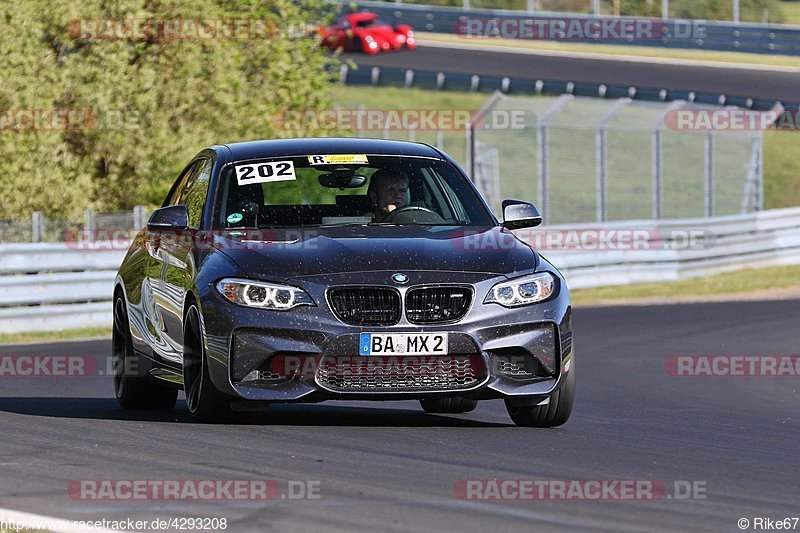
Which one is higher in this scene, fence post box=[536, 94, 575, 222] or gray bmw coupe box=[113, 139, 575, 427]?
gray bmw coupe box=[113, 139, 575, 427]

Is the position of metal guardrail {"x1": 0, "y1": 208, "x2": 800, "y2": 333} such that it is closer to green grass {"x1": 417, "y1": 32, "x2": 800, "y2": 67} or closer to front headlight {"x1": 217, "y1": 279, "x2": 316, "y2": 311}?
front headlight {"x1": 217, "y1": 279, "x2": 316, "y2": 311}

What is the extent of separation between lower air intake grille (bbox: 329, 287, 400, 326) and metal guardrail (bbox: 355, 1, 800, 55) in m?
43.9

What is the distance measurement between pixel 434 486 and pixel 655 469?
48.4 inches

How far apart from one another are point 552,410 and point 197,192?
2.68m

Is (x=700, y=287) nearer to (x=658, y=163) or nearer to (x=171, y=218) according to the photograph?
(x=658, y=163)

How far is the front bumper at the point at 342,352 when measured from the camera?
845 cm

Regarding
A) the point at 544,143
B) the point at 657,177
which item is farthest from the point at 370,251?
the point at 657,177

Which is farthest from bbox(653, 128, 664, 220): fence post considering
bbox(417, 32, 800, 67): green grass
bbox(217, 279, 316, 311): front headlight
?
bbox(417, 32, 800, 67): green grass

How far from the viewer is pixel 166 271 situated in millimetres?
9844

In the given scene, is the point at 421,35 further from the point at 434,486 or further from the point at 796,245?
the point at 434,486

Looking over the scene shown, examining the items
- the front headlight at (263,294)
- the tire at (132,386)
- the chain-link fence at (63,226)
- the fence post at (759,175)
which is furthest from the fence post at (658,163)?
the front headlight at (263,294)

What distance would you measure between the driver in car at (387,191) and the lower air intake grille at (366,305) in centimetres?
124

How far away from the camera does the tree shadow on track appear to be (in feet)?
30.8

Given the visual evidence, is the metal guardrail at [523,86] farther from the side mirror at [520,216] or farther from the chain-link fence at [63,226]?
the side mirror at [520,216]
